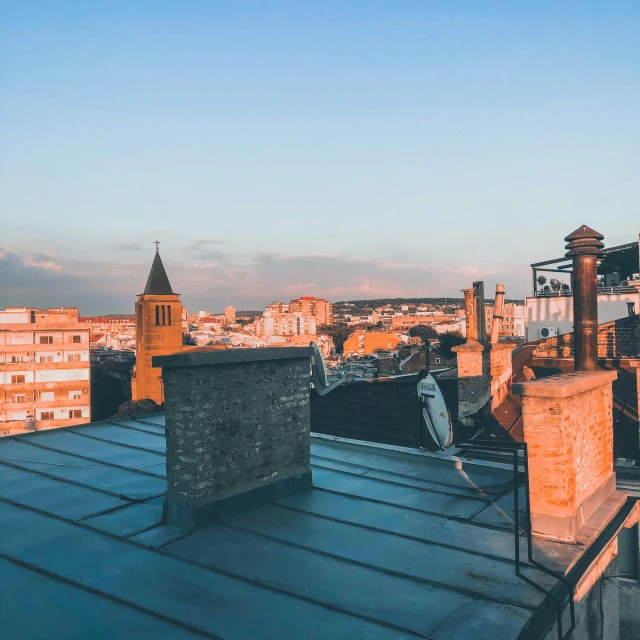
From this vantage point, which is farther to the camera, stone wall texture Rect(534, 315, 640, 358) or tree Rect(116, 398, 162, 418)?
Result: tree Rect(116, 398, 162, 418)

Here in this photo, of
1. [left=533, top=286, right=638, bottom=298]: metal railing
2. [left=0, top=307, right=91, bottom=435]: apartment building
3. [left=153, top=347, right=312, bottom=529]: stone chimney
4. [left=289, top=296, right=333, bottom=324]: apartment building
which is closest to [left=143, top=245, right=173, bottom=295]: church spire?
[left=0, top=307, right=91, bottom=435]: apartment building

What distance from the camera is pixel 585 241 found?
708cm

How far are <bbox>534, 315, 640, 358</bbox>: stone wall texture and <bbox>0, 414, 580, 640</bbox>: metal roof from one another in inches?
352

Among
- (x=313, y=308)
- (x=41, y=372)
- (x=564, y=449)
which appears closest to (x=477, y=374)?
(x=564, y=449)

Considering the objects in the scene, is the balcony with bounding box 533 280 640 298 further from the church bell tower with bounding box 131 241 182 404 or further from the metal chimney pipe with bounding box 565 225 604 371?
the church bell tower with bounding box 131 241 182 404

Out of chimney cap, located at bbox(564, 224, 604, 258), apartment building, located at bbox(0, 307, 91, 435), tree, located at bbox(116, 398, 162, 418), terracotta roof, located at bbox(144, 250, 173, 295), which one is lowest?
tree, located at bbox(116, 398, 162, 418)

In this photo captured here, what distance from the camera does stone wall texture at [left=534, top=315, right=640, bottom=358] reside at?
15.8m

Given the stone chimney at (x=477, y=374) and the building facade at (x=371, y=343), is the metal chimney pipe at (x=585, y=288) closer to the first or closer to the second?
the stone chimney at (x=477, y=374)

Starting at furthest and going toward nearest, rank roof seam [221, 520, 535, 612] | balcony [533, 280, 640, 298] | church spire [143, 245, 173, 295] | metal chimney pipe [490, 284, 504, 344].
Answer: church spire [143, 245, 173, 295] → balcony [533, 280, 640, 298] → metal chimney pipe [490, 284, 504, 344] → roof seam [221, 520, 535, 612]

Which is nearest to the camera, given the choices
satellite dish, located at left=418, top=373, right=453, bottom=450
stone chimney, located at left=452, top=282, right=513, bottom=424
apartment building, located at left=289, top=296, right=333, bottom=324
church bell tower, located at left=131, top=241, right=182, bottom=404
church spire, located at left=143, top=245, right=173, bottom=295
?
satellite dish, located at left=418, top=373, right=453, bottom=450

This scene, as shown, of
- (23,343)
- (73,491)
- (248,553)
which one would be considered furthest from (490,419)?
(23,343)

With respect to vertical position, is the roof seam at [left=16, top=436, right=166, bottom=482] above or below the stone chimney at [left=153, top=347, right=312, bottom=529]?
below

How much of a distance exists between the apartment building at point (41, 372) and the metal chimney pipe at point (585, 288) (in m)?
45.8

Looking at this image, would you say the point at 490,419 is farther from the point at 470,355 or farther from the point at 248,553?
the point at 248,553
